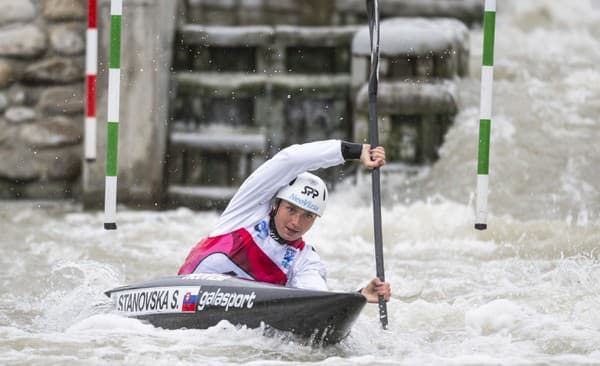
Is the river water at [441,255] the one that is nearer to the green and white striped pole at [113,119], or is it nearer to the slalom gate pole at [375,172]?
the slalom gate pole at [375,172]

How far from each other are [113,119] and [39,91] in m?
3.08

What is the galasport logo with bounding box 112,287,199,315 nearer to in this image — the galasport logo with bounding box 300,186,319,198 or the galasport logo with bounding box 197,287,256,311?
the galasport logo with bounding box 197,287,256,311

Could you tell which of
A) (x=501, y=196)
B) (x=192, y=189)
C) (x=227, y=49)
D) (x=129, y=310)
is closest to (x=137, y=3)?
(x=227, y=49)

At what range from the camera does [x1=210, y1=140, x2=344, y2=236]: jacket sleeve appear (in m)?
4.91

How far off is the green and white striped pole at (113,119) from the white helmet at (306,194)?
1.40 m

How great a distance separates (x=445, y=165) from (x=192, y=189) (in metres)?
1.86

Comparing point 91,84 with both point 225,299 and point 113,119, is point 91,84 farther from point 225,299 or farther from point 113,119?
point 225,299

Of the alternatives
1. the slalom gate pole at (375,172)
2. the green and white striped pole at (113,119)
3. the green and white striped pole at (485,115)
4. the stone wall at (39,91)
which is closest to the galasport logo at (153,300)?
the slalom gate pole at (375,172)

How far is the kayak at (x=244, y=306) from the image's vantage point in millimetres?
4484

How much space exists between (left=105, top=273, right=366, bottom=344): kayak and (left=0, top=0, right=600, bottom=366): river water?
2.3 inches

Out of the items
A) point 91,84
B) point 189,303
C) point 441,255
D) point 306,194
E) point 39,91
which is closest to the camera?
point 189,303

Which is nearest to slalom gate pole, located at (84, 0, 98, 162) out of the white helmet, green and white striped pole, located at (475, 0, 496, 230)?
green and white striped pole, located at (475, 0, 496, 230)

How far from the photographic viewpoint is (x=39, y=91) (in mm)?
9078

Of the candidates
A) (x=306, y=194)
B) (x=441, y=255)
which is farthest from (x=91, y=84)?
(x=306, y=194)
